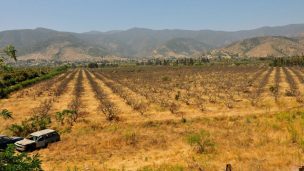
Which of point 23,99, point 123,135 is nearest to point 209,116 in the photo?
point 123,135

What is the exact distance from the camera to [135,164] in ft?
78.6

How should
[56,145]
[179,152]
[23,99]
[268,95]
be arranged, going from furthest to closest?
[23,99] → [268,95] → [56,145] → [179,152]

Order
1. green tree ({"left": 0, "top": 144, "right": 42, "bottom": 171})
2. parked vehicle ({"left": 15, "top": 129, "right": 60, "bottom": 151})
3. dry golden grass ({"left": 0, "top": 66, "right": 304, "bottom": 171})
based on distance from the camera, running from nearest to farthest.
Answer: green tree ({"left": 0, "top": 144, "right": 42, "bottom": 171}) → dry golden grass ({"left": 0, "top": 66, "right": 304, "bottom": 171}) → parked vehicle ({"left": 15, "top": 129, "right": 60, "bottom": 151})

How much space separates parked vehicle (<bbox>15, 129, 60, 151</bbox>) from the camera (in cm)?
2765

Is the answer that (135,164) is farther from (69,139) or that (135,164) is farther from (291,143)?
(291,143)

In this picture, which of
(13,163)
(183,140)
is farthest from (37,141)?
(13,163)

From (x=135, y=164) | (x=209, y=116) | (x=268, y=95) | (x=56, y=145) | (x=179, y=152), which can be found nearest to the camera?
(x=135, y=164)

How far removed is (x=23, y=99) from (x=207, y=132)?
133 ft

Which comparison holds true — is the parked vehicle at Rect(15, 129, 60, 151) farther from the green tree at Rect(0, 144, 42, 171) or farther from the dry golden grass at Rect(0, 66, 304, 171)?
the green tree at Rect(0, 144, 42, 171)

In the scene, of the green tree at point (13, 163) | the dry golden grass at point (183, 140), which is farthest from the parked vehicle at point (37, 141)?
the green tree at point (13, 163)

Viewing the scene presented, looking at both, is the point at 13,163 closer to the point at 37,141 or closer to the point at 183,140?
the point at 37,141

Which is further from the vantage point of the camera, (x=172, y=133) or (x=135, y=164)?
(x=172, y=133)

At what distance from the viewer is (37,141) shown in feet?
93.7

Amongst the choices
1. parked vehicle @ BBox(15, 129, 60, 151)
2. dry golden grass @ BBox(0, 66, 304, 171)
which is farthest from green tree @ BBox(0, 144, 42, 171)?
parked vehicle @ BBox(15, 129, 60, 151)
